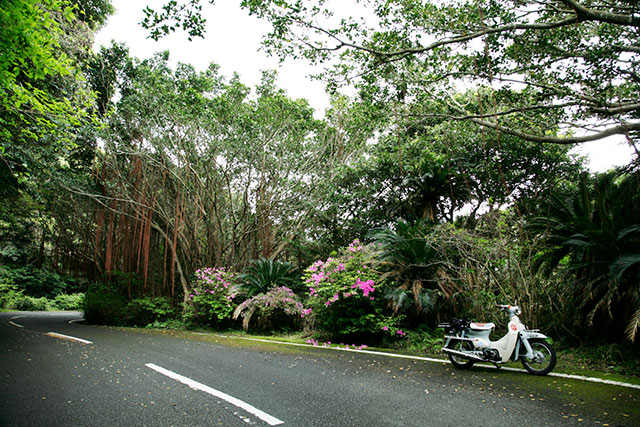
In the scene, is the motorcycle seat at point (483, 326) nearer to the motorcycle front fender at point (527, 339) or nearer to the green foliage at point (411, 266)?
the motorcycle front fender at point (527, 339)

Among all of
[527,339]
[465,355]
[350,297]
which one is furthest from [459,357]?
[350,297]

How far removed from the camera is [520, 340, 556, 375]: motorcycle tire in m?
4.23

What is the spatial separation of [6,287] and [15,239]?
19.7ft

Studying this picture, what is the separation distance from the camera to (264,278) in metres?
10.9

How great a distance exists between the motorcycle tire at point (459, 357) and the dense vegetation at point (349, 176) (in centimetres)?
179

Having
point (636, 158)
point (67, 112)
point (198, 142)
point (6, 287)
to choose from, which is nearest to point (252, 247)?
point (198, 142)

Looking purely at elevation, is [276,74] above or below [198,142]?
above

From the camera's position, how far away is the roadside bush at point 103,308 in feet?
43.9

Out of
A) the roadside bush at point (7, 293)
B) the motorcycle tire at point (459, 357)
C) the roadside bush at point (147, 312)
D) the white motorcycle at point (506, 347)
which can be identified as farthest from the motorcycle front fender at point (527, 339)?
the roadside bush at point (7, 293)

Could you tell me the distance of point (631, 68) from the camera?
639cm

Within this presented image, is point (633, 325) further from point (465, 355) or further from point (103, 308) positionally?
point (103, 308)

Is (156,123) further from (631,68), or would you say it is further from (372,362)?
(631,68)

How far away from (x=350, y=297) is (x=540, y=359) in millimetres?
3937

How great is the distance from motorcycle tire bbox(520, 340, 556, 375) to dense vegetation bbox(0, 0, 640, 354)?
1376 mm
